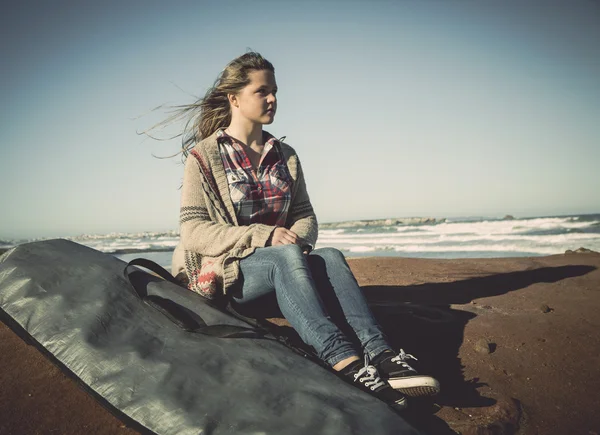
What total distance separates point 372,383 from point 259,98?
202cm

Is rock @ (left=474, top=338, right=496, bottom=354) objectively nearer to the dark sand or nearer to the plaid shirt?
the dark sand

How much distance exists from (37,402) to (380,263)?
18.9 feet

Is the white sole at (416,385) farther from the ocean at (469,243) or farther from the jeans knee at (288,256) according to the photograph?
the ocean at (469,243)

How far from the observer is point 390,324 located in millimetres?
2809

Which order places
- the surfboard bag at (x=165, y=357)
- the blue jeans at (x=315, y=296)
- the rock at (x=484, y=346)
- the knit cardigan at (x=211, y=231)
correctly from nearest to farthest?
1. the surfboard bag at (x=165, y=357)
2. the blue jeans at (x=315, y=296)
3. the knit cardigan at (x=211, y=231)
4. the rock at (x=484, y=346)

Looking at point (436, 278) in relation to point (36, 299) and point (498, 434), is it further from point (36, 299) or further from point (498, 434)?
point (36, 299)

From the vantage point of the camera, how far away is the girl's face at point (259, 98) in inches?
102

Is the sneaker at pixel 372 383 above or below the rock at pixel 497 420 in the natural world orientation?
above

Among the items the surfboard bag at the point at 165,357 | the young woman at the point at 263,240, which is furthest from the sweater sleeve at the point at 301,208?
the surfboard bag at the point at 165,357

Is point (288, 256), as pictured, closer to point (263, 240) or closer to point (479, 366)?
point (263, 240)

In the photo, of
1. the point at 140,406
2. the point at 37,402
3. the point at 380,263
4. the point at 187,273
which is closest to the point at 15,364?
the point at 37,402

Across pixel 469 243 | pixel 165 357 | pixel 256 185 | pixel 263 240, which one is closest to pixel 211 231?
pixel 263 240

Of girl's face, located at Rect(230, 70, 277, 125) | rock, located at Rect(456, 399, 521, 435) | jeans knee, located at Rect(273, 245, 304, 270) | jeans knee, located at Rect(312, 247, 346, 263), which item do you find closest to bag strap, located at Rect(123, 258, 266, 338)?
jeans knee, located at Rect(273, 245, 304, 270)

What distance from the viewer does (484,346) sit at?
2.36 m
